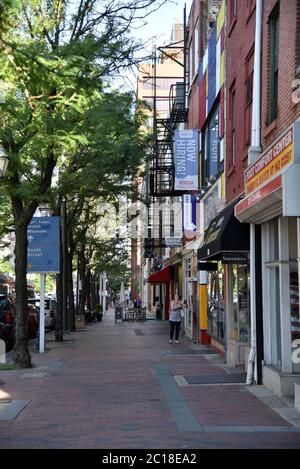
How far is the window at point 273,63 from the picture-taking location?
11508mm

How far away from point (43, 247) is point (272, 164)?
1168 cm

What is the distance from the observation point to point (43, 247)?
1995 centimetres

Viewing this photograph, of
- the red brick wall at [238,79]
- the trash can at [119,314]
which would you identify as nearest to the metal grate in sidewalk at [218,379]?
Result: the red brick wall at [238,79]

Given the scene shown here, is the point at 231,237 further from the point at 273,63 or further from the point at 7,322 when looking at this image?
the point at 7,322

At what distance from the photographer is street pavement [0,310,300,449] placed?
292 inches

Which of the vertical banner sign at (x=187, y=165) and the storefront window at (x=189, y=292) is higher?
the vertical banner sign at (x=187, y=165)

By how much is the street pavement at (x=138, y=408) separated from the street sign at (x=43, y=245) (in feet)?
13.4

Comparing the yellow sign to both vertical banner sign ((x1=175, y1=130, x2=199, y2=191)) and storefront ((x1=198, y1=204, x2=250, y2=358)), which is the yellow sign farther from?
vertical banner sign ((x1=175, y1=130, x2=199, y2=191))

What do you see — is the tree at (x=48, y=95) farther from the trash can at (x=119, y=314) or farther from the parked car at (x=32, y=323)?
the trash can at (x=119, y=314)

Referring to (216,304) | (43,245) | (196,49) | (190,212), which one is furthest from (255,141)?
(196,49)

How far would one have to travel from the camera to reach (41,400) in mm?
10516

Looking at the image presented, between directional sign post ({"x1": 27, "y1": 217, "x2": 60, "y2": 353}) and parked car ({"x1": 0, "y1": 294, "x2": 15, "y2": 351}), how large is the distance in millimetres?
1821

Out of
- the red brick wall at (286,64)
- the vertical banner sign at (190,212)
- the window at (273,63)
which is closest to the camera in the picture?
the red brick wall at (286,64)
